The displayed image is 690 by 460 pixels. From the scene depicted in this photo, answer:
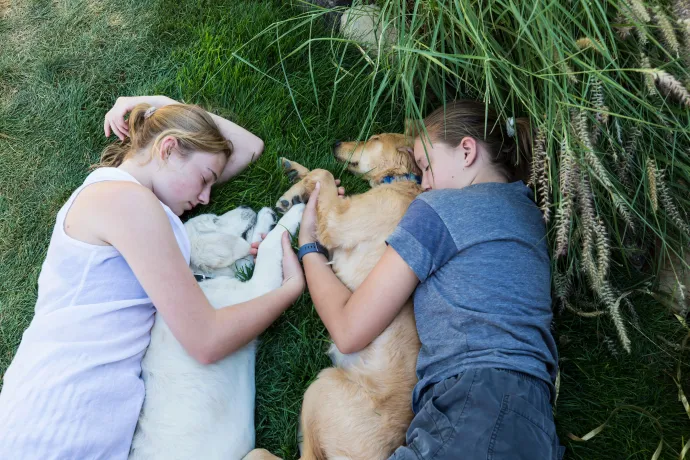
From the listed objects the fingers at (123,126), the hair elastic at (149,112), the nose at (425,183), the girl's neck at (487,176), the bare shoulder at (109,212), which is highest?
the hair elastic at (149,112)

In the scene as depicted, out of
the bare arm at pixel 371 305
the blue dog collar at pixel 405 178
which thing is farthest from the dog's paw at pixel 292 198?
the bare arm at pixel 371 305

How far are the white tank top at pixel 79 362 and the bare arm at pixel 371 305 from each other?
103 centimetres

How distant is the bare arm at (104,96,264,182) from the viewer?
10.9 ft

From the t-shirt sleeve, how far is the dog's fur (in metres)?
0.35

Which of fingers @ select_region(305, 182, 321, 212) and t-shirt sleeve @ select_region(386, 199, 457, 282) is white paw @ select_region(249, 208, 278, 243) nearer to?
fingers @ select_region(305, 182, 321, 212)

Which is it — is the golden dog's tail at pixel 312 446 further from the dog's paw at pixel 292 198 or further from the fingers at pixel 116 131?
the fingers at pixel 116 131

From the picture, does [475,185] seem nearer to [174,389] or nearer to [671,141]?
[671,141]

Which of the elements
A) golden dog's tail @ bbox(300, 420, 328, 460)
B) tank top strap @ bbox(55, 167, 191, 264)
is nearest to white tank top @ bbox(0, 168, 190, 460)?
tank top strap @ bbox(55, 167, 191, 264)

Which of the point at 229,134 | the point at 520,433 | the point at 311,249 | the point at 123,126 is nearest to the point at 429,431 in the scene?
the point at 520,433

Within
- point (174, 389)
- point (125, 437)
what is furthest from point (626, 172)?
point (125, 437)

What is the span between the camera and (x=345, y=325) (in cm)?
265

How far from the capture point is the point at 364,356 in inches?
107

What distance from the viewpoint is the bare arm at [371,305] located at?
254 cm

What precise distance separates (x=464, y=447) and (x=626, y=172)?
5.26 ft
